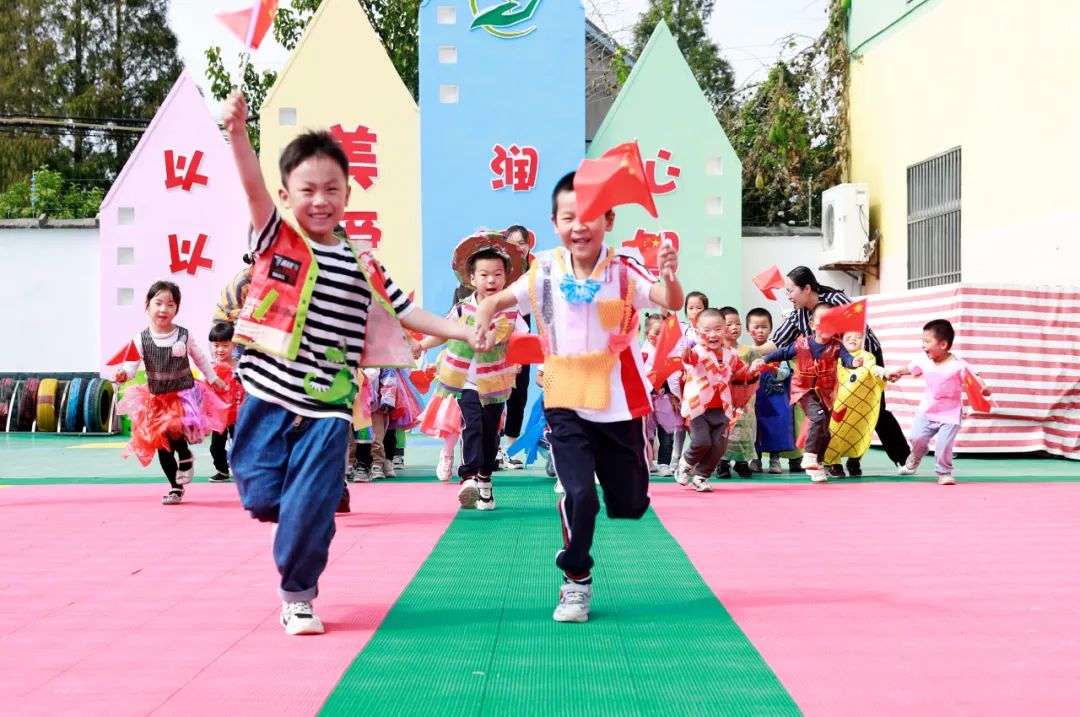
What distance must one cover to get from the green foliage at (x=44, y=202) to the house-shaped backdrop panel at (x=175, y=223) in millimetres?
14285

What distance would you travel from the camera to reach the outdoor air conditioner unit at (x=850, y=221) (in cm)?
1792

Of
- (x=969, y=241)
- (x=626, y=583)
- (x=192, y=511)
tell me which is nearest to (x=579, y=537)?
(x=626, y=583)

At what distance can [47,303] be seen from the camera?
739 inches

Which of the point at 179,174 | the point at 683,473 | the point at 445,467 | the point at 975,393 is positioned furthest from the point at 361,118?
the point at 975,393

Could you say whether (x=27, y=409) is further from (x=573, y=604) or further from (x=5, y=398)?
(x=573, y=604)

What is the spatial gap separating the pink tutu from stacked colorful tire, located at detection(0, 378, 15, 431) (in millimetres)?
10559

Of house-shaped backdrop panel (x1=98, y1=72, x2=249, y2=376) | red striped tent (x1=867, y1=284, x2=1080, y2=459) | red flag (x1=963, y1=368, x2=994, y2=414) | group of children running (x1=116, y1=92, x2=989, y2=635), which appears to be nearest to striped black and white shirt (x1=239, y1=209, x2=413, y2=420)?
group of children running (x1=116, y1=92, x2=989, y2=635)

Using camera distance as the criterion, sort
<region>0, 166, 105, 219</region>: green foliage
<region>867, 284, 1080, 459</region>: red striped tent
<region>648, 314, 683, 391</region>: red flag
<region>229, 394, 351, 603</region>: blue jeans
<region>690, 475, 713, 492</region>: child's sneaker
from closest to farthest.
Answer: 1. <region>229, 394, 351, 603</region>: blue jeans
2. <region>648, 314, 683, 391</region>: red flag
3. <region>690, 475, 713, 492</region>: child's sneaker
4. <region>867, 284, 1080, 459</region>: red striped tent
5. <region>0, 166, 105, 219</region>: green foliage

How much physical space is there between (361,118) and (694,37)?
2591 centimetres

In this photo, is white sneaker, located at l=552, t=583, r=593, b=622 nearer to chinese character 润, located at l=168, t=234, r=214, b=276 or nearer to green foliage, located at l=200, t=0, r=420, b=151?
chinese character 润, located at l=168, t=234, r=214, b=276

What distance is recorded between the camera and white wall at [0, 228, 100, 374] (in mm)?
18797

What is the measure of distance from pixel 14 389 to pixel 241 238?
159 inches

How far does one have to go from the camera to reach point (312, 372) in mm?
4391

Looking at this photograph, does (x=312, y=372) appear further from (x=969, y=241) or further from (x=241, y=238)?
(x=241, y=238)
